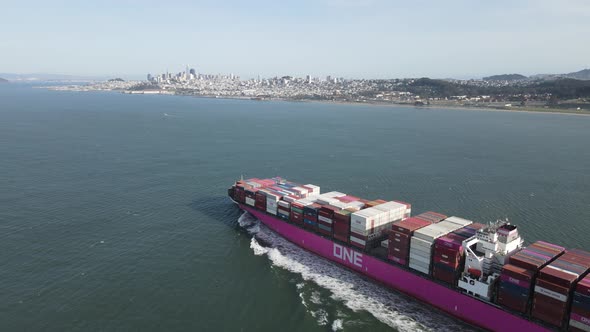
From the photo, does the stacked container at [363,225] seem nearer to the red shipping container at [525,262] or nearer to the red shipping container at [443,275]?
the red shipping container at [443,275]

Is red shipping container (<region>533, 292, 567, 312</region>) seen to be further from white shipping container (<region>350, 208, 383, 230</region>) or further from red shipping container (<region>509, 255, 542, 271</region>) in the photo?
white shipping container (<region>350, 208, 383, 230</region>)

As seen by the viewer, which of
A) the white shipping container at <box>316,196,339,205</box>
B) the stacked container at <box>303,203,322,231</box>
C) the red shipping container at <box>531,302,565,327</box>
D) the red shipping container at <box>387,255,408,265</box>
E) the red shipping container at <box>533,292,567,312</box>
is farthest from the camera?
the white shipping container at <box>316,196,339,205</box>

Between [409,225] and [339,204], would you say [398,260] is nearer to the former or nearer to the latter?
[409,225]

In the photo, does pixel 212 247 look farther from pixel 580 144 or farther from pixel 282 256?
pixel 580 144

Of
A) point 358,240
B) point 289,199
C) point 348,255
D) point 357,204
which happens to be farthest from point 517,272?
point 289,199

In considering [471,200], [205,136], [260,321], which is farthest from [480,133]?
[260,321]

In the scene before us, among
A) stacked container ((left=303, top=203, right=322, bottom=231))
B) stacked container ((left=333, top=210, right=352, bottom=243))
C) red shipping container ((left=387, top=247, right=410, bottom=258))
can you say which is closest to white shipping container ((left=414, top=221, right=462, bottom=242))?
red shipping container ((left=387, top=247, right=410, bottom=258))
